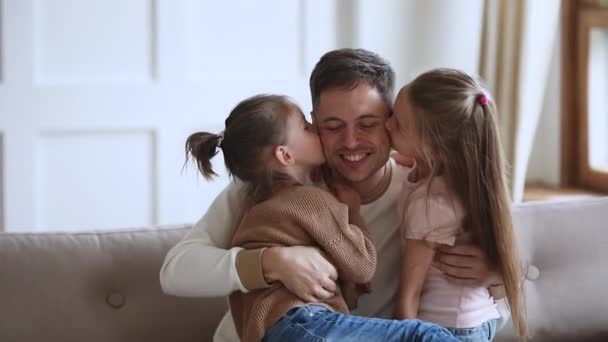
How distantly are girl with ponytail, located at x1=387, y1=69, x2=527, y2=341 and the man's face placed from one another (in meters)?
0.04

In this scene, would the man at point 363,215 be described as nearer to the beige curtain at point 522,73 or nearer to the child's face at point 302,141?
the child's face at point 302,141

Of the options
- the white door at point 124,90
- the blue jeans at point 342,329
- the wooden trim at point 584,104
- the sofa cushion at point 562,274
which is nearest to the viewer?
the blue jeans at point 342,329

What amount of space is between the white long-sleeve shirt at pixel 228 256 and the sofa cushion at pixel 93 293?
0.12m

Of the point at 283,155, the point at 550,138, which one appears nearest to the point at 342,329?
the point at 283,155

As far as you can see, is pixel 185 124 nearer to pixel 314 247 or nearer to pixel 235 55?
pixel 235 55

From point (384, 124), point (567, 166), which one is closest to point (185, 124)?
point (567, 166)

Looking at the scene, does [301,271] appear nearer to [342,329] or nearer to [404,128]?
[342,329]

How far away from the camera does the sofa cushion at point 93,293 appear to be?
195 cm

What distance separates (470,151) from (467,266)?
223mm

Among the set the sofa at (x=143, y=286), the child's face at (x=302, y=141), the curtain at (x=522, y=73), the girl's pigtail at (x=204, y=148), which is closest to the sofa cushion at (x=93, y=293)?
the sofa at (x=143, y=286)

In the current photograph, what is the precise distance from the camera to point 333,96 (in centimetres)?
194

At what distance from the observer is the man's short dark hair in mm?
1937

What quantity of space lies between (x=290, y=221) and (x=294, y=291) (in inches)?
5.0

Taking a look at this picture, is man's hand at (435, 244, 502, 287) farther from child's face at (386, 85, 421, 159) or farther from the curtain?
the curtain
